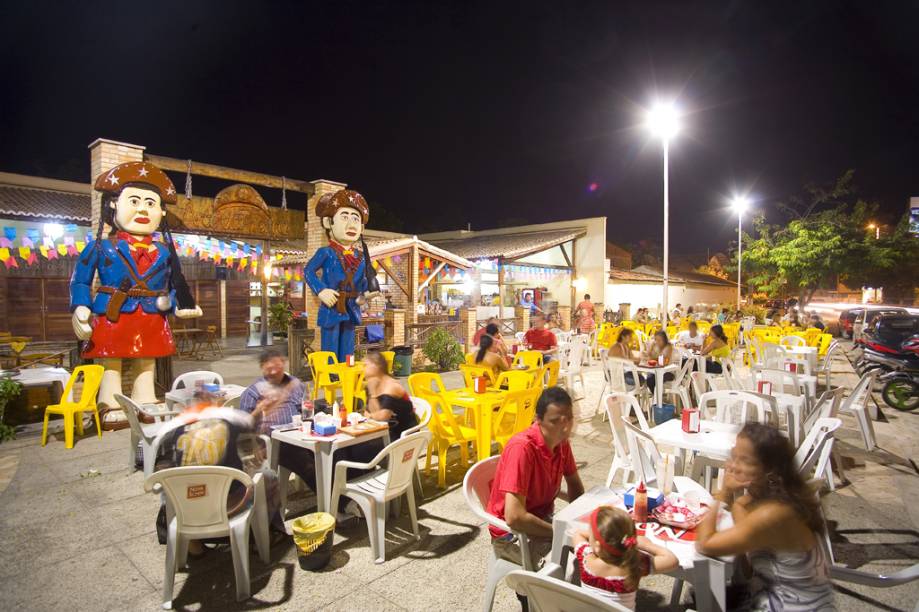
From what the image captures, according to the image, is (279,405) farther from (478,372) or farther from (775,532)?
(775,532)

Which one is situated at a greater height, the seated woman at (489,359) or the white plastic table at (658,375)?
the seated woman at (489,359)

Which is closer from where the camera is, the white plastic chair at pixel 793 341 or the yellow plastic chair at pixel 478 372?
the yellow plastic chair at pixel 478 372

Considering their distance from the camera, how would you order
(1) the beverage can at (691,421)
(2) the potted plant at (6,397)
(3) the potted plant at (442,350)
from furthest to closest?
1. (3) the potted plant at (442,350)
2. (2) the potted plant at (6,397)
3. (1) the beverage can at (691,421)

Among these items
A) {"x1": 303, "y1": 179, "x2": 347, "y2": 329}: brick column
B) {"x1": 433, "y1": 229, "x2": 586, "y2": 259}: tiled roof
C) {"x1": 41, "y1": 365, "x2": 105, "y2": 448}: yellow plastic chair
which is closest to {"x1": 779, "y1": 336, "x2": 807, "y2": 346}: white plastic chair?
{"x1": 433, "y1": 229, "x2": 586, "y2": 259}: tiled roof

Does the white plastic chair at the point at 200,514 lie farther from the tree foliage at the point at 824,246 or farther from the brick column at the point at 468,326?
the tree foliage at the point at 824,246

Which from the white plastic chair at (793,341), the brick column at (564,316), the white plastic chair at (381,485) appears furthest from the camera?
the brick column at (564,316)

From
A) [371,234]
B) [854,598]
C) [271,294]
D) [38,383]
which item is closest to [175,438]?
[854,598]

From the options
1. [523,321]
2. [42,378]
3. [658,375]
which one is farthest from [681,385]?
[523,321]

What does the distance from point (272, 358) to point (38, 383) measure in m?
4.35

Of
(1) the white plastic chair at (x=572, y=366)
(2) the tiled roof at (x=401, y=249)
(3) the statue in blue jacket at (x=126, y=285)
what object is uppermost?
(2) the tiled roof at (x=401, y=249)

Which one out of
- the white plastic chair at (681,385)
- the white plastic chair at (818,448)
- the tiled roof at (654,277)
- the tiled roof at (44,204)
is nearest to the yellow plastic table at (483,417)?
the white plastic chair at (818,448)

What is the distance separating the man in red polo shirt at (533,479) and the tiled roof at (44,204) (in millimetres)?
12252

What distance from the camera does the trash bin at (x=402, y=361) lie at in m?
10.4

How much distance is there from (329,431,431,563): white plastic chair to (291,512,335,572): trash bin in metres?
0.26
